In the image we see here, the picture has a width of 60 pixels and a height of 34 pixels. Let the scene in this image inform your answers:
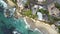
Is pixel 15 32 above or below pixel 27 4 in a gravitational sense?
below

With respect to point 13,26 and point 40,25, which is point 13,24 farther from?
point 40,25

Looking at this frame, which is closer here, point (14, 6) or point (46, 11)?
point (46, 11)

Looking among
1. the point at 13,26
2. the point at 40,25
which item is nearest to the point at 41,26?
the point at 40,25

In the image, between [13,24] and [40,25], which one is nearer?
[40,25]

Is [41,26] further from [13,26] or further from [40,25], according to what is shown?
[13,26]

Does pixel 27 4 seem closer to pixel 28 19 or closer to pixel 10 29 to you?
pixel 28 19

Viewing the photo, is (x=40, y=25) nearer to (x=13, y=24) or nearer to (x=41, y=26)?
(x=41, y=26)

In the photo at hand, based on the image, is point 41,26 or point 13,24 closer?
point 41,26

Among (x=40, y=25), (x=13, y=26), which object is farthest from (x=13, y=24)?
(x=40, y=25)

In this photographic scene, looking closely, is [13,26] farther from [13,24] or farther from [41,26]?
[41,26]

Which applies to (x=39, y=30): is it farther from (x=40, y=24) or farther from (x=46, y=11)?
(x=46, y=11)

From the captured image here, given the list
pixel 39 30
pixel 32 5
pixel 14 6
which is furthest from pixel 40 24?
pixel 14 6
